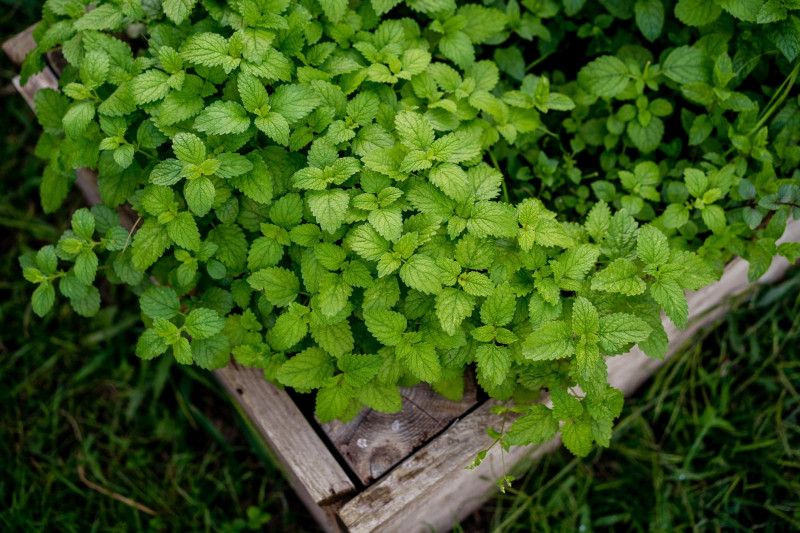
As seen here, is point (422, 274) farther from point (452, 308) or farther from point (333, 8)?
point (333, 8)

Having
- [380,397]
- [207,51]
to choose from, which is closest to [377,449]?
[380,397]

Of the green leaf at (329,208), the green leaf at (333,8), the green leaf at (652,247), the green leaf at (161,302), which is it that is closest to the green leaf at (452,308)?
the green leaf at (329,208)

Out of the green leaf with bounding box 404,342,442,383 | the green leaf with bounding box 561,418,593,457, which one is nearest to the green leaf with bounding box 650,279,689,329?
the green leaf with bounding box 561,418,593,457

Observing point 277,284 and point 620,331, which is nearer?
point 620,331

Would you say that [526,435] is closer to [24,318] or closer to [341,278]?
[341,278]

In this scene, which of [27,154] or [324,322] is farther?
[27,154]

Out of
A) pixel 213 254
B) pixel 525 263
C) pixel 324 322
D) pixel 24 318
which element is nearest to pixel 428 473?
pixel 324 322
